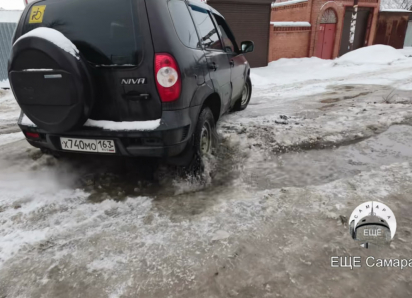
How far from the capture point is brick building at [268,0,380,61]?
1534cm

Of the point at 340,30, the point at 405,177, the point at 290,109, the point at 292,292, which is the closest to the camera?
the point at 292,292

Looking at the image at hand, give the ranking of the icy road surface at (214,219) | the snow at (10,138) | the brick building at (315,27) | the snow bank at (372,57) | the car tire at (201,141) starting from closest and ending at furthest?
the icy road surface at (214,219)
the car tire at (201,141)
the snow at (10,138)
the snow bank at (372,57)
the brick building at (315,27)

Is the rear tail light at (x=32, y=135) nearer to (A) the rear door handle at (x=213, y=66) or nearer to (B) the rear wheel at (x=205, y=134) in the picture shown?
(B) the rear wheel at (x=205, y=134)

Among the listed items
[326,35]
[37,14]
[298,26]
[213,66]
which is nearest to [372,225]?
[213,66]

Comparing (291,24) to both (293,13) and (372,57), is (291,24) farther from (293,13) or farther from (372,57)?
(372,57)

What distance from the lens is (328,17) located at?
16.5 metres

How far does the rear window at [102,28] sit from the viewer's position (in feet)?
7.28

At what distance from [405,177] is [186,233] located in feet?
7.47

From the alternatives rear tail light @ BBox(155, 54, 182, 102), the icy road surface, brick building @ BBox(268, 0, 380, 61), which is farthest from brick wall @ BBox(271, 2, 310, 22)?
rear tail light @ BBox(155, 54, 182, 102)

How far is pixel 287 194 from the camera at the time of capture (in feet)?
8.38

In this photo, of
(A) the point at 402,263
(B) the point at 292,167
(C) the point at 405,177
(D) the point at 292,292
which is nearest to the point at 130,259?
(D) the point at 292,292

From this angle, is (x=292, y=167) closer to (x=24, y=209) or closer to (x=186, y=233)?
(x=186, y=233)

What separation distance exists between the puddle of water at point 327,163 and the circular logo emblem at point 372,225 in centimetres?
68

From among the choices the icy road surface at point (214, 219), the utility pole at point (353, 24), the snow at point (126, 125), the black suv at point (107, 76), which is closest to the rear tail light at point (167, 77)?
the black suv at point (107, 76)
